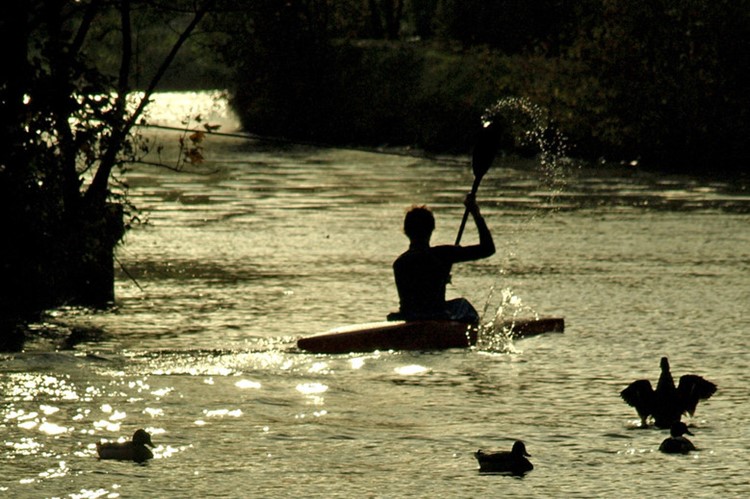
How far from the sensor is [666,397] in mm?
7836

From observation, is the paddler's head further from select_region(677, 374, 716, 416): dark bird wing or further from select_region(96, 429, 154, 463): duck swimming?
select_region(96, 429, 154, 463): duck swimming

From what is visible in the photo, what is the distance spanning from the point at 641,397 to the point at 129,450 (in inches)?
94.1

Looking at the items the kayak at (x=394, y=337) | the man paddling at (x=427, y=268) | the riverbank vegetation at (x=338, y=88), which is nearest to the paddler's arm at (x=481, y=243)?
the man paddling at (x=427, y=268)

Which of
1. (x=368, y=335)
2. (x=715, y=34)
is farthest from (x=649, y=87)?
(x=368, y=335)

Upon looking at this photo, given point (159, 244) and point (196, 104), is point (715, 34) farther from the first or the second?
point (196, 104)

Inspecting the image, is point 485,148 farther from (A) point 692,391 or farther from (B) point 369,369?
(A) point 692,391

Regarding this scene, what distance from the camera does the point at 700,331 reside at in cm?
1127

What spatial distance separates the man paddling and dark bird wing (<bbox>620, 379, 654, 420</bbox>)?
303 cm

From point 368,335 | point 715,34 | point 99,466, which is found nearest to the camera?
point 99,466

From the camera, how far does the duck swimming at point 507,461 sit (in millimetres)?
6938

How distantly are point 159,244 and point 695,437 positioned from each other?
35.0 feet

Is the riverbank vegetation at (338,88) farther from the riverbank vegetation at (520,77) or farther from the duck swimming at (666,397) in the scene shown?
the duck swimming at (666,397)

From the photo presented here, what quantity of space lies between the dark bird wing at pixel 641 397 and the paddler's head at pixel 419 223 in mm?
3146

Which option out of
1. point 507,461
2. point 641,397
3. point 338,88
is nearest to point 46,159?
point 641,397
